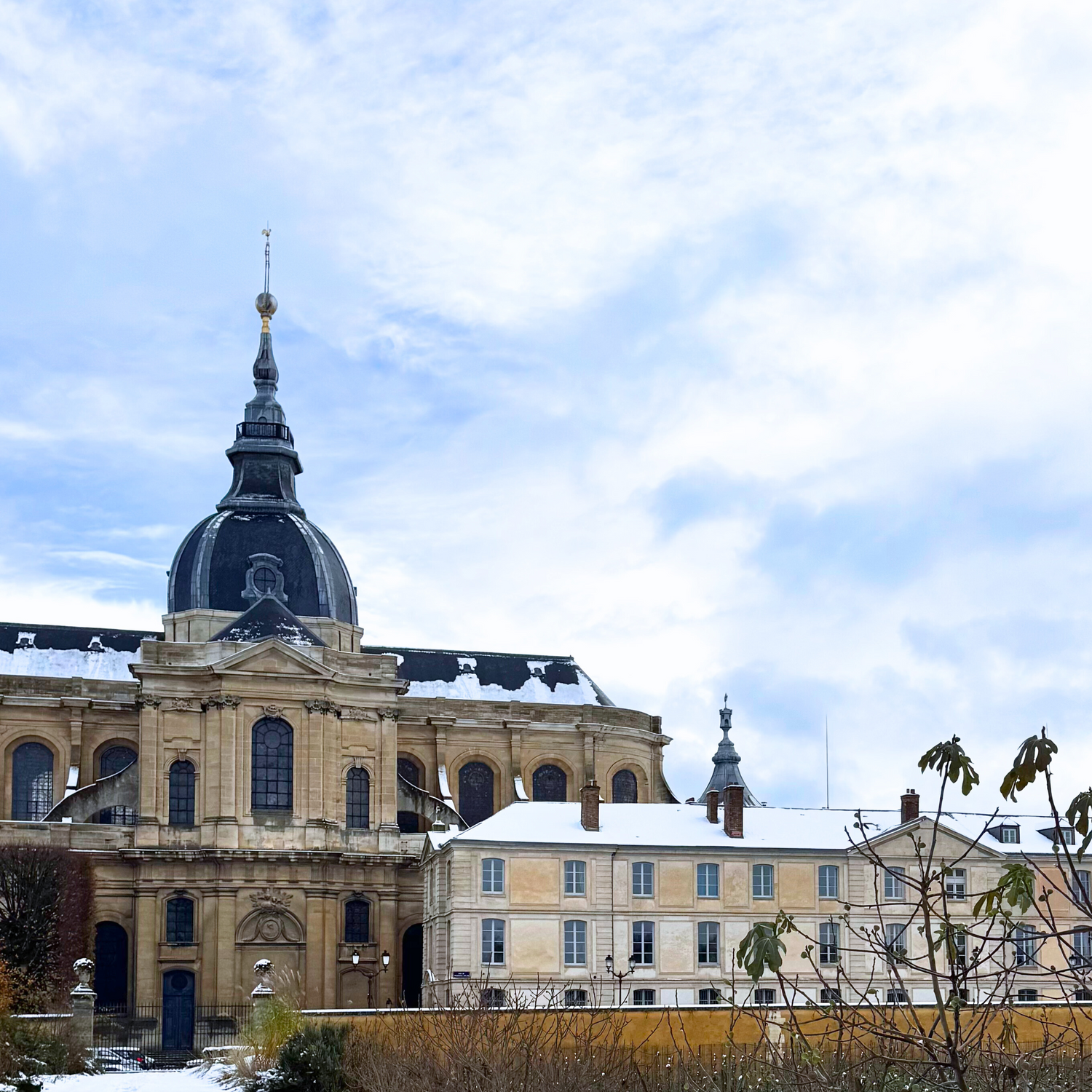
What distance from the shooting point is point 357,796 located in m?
69.1

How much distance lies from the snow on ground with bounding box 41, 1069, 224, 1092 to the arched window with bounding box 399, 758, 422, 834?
26932mm

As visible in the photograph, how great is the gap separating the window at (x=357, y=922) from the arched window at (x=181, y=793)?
7392 millimetres

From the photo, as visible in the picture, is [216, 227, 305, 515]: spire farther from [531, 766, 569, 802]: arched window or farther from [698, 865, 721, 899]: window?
[698, 865, 721, 899]: window

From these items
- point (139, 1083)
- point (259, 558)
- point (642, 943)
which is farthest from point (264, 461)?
point (139, 1083)

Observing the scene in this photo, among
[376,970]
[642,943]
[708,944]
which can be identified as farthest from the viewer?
[376,970]

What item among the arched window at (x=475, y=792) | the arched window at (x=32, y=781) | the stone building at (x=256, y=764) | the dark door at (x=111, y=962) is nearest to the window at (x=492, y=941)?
the stone building at (x=256, y=764)

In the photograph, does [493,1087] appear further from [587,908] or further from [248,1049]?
[587,908]

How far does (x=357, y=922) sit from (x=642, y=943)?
1600 cm

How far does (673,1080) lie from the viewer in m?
19.1

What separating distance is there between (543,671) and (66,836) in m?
25.6

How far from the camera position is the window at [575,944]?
55062 millimetres

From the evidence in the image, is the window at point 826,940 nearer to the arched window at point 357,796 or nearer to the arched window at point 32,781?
the arched window at point 357,796

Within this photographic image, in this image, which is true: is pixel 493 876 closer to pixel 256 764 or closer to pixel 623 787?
pixel 256 764

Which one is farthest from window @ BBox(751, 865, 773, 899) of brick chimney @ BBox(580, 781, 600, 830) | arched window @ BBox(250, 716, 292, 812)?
arched window @ BBox(250, 716, 292, 812)
